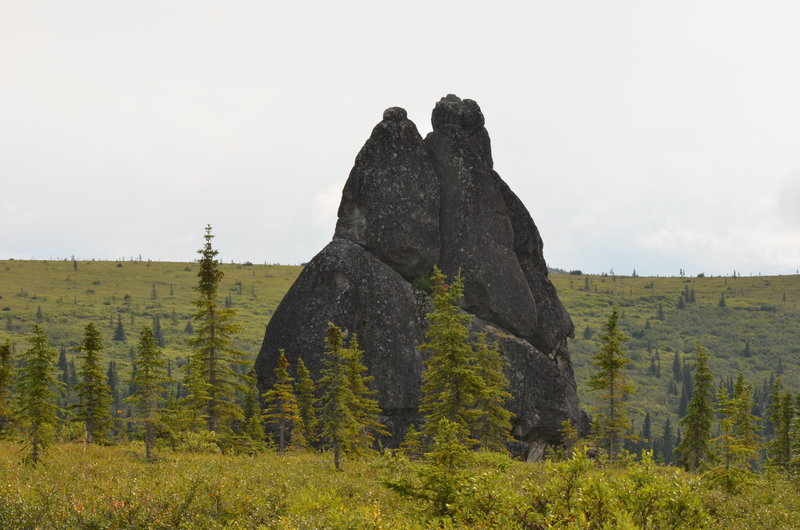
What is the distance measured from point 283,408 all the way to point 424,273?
17.2 meters

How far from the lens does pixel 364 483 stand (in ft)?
77.2

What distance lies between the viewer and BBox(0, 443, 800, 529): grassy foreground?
11.0m

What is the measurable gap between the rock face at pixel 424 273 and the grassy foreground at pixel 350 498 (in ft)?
56.5

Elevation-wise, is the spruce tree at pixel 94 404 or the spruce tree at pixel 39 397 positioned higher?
the spruce tree at pixel 39 397

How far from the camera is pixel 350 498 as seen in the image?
63.7 feet

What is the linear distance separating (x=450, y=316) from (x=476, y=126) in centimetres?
2841

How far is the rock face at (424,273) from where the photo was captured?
1857 inches

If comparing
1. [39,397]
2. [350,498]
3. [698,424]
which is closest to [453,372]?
[350,498]

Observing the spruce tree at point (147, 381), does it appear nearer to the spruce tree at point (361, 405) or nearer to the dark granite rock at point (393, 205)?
the spruce tree at point (361, 405)

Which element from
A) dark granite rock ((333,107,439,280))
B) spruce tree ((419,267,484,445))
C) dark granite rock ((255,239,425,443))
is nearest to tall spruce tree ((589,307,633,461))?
spruce tree ((419,267,484,445))

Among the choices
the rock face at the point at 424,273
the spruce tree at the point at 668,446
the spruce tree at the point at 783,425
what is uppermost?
the rock face at the point at 424,273

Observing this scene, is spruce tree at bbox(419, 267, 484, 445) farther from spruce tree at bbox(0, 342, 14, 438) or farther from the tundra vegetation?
spruce tree at bbox(0, 342, 14, 438)

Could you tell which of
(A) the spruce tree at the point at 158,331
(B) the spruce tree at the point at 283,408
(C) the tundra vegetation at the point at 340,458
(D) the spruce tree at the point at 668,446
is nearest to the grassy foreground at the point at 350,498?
(C) the tundra vegetation at the point at 340,458

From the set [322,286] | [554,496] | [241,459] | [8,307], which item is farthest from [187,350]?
[554,496]
